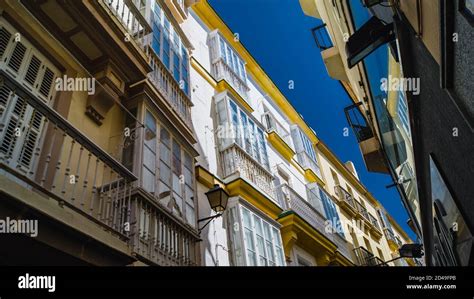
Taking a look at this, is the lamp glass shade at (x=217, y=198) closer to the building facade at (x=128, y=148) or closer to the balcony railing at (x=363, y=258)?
the building facade at (x=128, y=148)

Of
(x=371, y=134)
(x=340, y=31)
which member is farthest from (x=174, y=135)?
(x=371, y=134)

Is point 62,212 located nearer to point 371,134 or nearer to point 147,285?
point 147,285

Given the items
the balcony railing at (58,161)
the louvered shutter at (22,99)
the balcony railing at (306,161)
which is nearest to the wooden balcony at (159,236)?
the balcony railing at (58,161)

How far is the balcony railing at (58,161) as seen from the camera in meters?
3.94

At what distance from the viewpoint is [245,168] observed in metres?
10.1

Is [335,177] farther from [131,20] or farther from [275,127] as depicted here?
[131,20]

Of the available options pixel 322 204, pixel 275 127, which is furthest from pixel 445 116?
pixel 275 127

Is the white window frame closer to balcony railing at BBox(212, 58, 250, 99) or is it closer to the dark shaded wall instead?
the dark shaded wall

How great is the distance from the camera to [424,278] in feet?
11.7

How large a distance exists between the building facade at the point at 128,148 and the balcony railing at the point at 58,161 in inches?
0.8

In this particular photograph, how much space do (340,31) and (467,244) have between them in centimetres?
868

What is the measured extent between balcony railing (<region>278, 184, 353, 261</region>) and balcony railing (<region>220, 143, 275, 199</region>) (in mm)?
1253

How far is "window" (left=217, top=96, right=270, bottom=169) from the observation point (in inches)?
409

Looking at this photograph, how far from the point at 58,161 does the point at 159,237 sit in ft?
6.42
